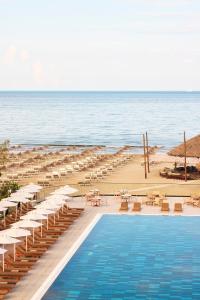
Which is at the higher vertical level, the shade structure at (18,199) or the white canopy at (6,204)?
the shade structure at (18,199)

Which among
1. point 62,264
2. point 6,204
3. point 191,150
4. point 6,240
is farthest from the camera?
point 191,150

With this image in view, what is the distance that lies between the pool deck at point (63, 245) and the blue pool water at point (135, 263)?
43 centimetres

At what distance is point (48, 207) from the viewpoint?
20531 mm

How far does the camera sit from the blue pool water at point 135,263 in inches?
559

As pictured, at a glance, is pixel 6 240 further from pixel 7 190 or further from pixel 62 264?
pixel 7 190

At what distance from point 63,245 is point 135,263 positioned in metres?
2.92

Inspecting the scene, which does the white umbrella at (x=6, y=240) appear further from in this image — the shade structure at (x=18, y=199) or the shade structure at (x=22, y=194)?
the shade structure at (x=22, y=194)

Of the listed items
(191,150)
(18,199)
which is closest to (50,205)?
(18,199)

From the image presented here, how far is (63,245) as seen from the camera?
1848 centimetres

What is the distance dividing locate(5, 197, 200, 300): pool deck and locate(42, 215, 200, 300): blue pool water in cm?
43

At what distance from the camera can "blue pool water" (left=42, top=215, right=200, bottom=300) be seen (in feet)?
46.6

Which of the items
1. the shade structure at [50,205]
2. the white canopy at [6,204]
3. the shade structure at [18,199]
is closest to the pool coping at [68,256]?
the shade structure at [50,205]

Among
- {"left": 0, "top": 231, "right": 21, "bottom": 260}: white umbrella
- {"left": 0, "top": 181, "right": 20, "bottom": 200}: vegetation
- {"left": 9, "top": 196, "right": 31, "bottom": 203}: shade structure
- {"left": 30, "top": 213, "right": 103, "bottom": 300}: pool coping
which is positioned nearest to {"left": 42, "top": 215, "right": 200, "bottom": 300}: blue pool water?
{"left": 30, "top": 213, "right": 103, "bottom": 300}: pool coping

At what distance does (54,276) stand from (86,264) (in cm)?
147
